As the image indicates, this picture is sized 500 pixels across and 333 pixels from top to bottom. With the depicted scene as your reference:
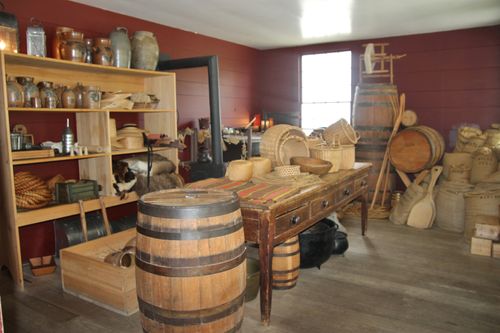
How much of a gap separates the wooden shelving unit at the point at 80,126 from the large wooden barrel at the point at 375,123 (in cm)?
245

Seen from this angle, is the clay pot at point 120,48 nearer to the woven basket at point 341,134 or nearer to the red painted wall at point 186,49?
the red painted wall at point 186,49

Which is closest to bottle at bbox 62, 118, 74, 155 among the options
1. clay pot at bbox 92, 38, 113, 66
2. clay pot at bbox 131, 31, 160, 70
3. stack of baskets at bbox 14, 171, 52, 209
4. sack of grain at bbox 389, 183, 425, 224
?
stack of baskets at bbox 14, 171, 52, 209

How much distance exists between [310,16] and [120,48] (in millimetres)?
2157

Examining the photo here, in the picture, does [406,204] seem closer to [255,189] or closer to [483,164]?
[483,164]

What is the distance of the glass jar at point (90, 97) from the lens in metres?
3.61

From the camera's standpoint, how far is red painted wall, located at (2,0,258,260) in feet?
12.3

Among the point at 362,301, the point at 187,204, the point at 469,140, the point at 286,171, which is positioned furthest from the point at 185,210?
the point at 469,140

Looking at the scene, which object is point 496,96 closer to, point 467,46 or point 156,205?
point 467,46

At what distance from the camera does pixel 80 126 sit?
3.97 metres

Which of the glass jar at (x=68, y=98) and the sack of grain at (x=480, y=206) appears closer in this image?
the glass jar at (x=68, y=98)

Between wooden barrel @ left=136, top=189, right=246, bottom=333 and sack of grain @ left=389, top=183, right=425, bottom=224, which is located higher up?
wooden barrel @ left=136, top=189, right=246, bottom=333

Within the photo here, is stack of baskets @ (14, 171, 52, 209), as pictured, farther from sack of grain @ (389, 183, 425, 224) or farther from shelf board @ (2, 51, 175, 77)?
sack of grain @ (389, 183, 425, 224)

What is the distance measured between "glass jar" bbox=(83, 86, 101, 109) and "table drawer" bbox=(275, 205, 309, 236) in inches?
84.0

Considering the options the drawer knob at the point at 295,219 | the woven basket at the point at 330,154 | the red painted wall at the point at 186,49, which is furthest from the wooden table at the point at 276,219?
the red painted wall at the point at 186,49
